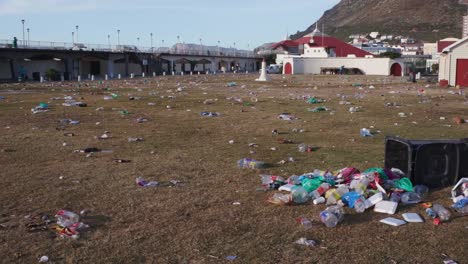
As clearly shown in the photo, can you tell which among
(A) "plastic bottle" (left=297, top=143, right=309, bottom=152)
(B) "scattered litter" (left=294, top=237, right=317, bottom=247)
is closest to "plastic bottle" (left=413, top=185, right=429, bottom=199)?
(B) "scattered litter" (left=294, top=237, right=317, bottom=247)

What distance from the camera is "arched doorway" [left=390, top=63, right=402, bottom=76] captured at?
65744 mm

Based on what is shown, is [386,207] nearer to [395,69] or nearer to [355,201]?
[355,201]

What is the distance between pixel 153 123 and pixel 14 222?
355 inches

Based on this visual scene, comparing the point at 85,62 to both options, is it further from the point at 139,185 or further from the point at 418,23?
the point at 418,23

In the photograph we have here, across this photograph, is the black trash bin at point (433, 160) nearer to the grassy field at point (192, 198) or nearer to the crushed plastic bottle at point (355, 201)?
the grassy field at point (192, 198)

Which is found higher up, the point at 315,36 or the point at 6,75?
the point at 315,36

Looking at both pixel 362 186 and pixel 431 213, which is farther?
pixel 362 186

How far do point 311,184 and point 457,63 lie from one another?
1201 inches

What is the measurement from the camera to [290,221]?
5543 mm

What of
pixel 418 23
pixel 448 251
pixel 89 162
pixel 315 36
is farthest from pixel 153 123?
pixel 418 23

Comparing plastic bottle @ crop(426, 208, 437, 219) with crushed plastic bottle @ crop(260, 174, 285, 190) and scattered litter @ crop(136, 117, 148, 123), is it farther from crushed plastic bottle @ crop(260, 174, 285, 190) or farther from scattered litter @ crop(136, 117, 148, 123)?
scattered litter @ crop(136, 117, 148, 123)

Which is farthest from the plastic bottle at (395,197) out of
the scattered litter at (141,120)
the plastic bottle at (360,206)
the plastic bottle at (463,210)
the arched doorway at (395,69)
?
the arched doorway at (395,69)

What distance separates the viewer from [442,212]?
561 centimetres

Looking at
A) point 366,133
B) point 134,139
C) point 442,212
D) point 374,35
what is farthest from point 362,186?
point 374,35
